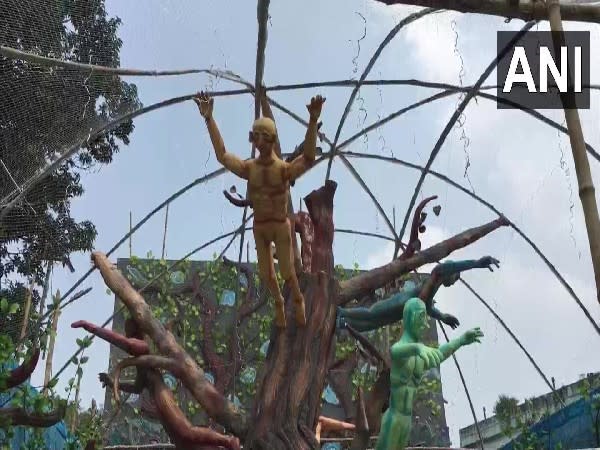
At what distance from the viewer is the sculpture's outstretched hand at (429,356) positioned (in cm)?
438

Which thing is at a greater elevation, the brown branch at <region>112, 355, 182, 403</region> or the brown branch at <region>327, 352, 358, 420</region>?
the brown branch at <region>327, 352, 358, 420</region>

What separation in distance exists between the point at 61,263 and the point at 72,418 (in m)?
2.04

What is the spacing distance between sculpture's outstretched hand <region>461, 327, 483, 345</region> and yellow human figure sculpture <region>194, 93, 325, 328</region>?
1.26 metres

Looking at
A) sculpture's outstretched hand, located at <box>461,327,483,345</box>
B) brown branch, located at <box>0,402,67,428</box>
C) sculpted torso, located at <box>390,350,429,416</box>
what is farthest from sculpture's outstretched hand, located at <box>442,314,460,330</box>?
brown branch, located at <box>0,402,67,428</box>

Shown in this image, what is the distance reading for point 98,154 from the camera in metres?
7.58

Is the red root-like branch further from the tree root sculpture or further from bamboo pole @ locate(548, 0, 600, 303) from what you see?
bamboo pole @ locate(548, 0, 600, 303)

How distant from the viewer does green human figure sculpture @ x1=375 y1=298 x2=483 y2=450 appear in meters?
4.25

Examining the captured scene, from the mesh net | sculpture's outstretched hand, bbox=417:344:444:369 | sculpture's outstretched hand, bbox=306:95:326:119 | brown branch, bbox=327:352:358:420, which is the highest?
the mesh net

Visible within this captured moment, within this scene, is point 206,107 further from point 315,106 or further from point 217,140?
point 315,106

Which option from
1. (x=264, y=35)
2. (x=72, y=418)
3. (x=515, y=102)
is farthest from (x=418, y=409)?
(x=264, y=35)

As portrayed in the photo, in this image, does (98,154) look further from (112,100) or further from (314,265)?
(314,265)

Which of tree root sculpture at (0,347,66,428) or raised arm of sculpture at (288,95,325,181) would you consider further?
Answer: tree root sculpture at (0,347,66,428)

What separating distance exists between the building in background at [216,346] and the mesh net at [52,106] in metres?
4.57

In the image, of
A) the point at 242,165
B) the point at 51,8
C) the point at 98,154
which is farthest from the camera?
the point at 98,154
